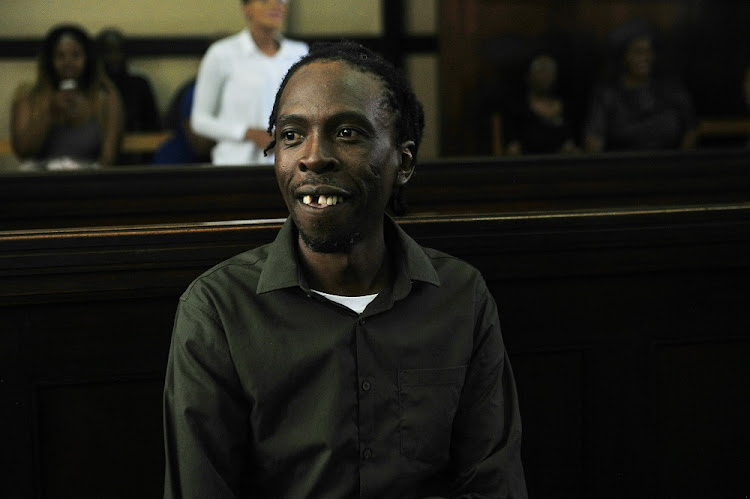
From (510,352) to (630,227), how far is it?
0.99ft

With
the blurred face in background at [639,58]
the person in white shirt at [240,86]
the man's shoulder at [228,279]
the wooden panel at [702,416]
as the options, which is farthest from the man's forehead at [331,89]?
the blurred face in background at [639,58]

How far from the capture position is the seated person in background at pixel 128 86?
6082mm

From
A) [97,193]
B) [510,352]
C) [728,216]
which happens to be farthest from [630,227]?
[97,193]

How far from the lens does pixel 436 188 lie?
7.39 feet

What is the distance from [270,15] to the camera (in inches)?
141

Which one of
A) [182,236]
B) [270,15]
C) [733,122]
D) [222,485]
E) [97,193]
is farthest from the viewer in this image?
[733,122]

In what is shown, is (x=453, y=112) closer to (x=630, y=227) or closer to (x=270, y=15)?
(x=270, y=15)

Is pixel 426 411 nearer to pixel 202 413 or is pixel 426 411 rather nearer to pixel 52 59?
pixel 202 413

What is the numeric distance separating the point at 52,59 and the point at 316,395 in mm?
3182

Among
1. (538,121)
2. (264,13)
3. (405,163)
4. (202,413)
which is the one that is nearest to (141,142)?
(538,121)

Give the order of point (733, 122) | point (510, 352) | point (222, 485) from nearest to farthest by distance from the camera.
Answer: point (222, 485), point (510, 352), point (733, 122)

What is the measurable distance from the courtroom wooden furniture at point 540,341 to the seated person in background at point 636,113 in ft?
10.8

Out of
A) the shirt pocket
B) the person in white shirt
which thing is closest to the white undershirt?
the shirt pocket

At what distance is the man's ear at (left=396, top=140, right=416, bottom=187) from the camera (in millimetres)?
1404
